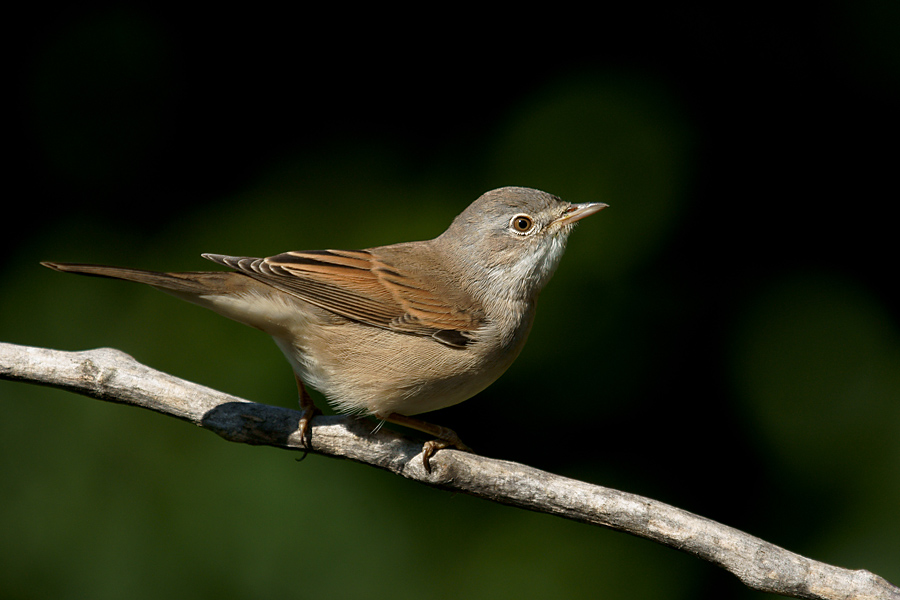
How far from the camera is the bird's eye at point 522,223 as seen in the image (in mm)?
3432

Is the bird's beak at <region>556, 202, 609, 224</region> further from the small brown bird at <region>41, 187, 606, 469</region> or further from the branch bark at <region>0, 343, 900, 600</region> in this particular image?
the branch bark at <region>0, 343, 900, 600</region>

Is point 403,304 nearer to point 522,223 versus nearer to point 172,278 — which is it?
point 522,223

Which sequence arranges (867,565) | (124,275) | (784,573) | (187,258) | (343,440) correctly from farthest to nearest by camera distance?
(187,258) → (867,565) → (343,440) → (124,275) → (784,573)

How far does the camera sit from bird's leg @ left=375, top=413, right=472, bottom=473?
2863mm

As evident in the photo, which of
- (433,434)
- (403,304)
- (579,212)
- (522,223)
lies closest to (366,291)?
(403,304)

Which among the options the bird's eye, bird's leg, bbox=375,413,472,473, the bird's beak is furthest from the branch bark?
the bird's beak

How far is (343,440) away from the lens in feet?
9.60

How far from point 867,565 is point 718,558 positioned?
7.20 ft

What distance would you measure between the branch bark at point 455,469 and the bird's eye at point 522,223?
3.57 feet

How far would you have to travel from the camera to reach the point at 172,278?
2.76m

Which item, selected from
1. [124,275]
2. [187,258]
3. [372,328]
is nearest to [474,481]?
[372,328]

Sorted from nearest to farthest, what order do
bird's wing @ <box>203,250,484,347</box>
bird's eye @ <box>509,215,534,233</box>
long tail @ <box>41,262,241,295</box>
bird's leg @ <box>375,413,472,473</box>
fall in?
long tail @ <box>41,262,241,295</box>, bird's leg @ <box>375,413,472,473</box>, bird's wing @ <box>203,250,484,347</box>, bird's eye @ <box>509,215,534,233</box>

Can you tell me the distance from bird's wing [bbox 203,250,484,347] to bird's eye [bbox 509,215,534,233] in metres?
0.46

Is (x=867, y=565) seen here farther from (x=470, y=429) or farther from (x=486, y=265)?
(x=486, y=265)
